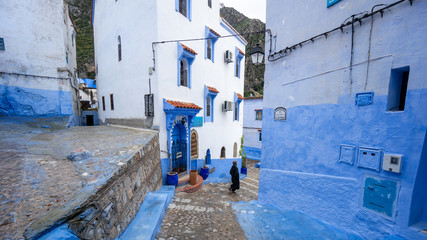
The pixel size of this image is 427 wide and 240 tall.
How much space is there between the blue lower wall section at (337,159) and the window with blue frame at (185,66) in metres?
5.23

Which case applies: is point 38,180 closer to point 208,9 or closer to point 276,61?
point 276,61

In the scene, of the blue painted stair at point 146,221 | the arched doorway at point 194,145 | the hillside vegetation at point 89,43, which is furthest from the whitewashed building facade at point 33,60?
the hillside vegetation at point 89,43

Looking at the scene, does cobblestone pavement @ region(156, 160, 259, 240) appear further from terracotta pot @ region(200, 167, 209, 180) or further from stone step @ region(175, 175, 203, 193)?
terracotta pot @ region(200, 167, 209, 180)

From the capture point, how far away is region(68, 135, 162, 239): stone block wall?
5.33ft

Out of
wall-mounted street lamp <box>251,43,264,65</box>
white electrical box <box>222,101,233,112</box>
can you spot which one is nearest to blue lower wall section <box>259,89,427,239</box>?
wall-mounted street lamp <box>251,43,264,65</box>

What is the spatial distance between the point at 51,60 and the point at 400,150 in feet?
41.6

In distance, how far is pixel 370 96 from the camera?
2.79 meters

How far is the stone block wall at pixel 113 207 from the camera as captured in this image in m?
1.62

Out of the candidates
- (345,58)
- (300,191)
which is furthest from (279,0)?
(300,191)

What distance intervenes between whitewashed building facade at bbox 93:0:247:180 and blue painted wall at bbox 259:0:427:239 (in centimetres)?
396

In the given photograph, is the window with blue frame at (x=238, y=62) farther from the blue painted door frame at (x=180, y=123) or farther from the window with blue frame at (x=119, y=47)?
the window with blue frame at (x=119, y=47)

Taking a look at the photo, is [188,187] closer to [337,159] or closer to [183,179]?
[183,179]

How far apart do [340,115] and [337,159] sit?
2.81ft

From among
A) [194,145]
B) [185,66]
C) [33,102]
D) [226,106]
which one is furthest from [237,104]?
[33,102]
